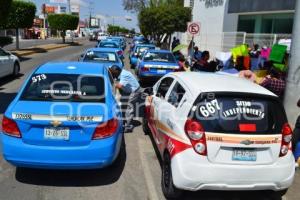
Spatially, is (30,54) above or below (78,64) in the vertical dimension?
below

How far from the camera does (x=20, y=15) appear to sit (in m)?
31.8

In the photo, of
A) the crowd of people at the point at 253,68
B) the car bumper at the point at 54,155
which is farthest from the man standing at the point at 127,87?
the car bumper at the point at 54,155

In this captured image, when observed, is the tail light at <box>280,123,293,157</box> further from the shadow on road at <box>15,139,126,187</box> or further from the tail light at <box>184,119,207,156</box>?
the shadow on road at <box>15,139,126,187</box>

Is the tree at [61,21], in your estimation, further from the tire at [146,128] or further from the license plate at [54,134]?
the license plate at [54,134]

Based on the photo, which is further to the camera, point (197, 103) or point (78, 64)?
point (78, 64)

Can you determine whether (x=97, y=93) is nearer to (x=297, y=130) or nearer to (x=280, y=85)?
(x=297, y=130)

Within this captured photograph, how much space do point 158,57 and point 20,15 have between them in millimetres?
19545

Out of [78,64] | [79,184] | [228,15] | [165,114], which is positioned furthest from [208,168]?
[228,15]

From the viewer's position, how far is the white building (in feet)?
67.7

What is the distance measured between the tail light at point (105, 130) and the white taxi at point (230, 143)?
912 mm

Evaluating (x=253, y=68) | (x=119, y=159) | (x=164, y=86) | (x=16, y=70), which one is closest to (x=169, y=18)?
(x=16, y=70)

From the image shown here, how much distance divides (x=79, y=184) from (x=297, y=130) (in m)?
3.81

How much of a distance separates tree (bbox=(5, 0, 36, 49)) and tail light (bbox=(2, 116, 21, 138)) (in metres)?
27.7

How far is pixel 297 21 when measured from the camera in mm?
7445
